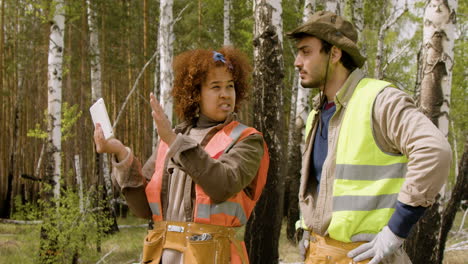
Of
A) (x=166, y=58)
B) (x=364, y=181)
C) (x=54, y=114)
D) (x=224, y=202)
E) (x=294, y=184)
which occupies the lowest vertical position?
(x=294, y=184)

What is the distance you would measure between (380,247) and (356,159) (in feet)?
1.23

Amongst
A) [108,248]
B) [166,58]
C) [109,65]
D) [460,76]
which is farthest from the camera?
[460,76]

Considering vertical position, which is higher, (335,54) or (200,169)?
(335,54)

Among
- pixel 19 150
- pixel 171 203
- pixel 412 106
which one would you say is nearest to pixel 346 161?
pixel 412 106

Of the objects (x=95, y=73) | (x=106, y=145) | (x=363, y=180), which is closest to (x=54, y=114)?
(x=95, y=73)

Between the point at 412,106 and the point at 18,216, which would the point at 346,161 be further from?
the point at 18,216

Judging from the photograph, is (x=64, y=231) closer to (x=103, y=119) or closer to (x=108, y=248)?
(x=108, y=248)

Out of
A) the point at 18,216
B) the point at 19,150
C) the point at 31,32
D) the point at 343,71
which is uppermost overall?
the point at 31,32

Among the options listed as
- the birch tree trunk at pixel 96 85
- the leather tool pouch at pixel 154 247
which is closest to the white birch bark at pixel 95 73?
the birch tree trunk at pixel 96 85

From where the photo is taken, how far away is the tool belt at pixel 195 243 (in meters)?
2.25

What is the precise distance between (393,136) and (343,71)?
538 millimetres

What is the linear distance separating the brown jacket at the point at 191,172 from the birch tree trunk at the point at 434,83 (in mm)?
2549

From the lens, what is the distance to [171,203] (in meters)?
2.43

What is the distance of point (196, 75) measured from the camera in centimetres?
262
